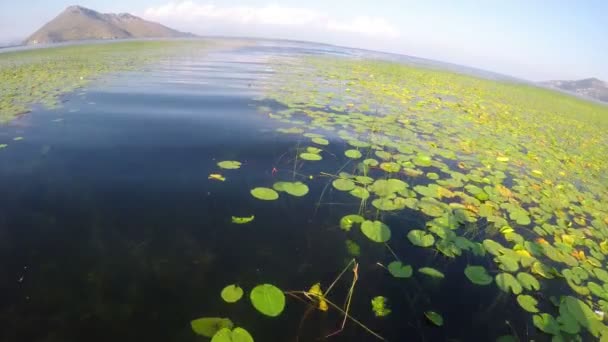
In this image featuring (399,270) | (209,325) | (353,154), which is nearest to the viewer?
(209,325)

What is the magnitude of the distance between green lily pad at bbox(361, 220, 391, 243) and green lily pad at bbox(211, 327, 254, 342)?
1.39 metres

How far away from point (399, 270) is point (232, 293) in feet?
4.13

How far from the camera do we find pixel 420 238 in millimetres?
2562

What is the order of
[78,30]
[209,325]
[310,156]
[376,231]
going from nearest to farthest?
1. [209,325]
2. [376,231]
3. [310,156]
4. [78,30]

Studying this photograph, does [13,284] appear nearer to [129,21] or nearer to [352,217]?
[352,217]

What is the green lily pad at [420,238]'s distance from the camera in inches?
99.0

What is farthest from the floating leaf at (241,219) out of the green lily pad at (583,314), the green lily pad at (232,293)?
the green lily pad at (583,314)

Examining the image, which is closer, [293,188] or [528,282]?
[528,282]

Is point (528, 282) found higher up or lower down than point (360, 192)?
lower down

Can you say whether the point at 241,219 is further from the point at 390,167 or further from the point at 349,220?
the point at 390,167

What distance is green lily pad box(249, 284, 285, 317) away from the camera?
167 cm

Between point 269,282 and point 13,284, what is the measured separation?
165 cm

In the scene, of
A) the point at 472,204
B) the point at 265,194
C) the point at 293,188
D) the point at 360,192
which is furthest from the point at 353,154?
the point at 265,194

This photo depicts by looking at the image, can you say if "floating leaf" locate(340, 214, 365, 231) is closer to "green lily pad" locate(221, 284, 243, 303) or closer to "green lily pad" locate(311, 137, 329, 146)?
"green lily pad" locate(221, 284, 243, 303)
